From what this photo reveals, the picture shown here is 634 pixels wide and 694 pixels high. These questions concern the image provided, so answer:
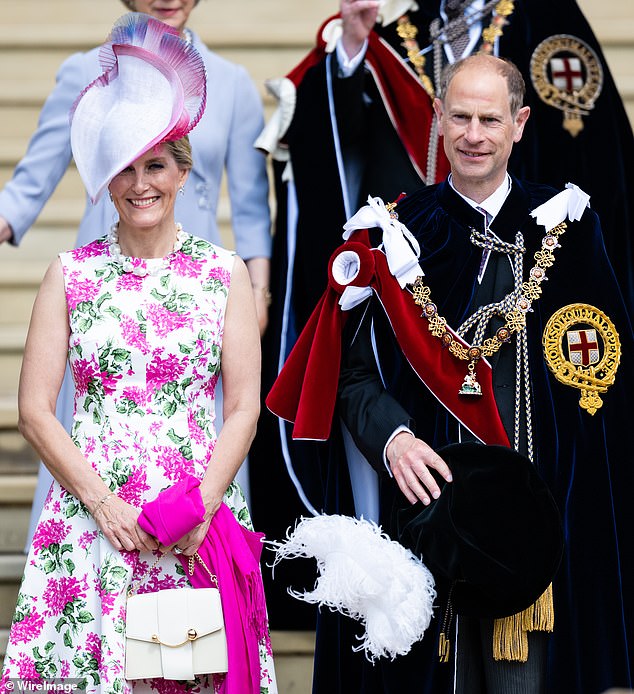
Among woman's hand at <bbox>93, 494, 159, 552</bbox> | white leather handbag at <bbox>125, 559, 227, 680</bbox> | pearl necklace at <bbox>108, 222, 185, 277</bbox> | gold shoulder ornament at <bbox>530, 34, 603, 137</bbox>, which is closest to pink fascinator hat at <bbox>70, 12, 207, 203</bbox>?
pearl necklace at <bbox>108, 222, 185, 277</bbox>

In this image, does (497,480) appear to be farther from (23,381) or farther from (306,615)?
(306,615)

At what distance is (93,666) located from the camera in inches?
143

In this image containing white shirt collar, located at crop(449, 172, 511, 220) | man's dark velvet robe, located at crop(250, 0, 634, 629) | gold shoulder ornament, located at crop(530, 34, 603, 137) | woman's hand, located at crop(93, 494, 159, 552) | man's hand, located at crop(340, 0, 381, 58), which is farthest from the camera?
gold shoulder ornament, located at crop(530, 34, 603, 137)

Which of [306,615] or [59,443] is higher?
[59,443]

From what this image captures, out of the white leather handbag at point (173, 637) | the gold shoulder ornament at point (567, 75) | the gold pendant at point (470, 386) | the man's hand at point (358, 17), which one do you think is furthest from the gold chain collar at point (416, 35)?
the white leather handbag at point (173, 637)

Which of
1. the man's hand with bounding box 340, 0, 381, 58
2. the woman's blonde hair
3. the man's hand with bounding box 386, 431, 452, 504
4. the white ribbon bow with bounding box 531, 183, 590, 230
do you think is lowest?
the man's hand with bounding box 386, 431, 452, 504

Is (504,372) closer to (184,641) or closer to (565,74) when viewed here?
(184,641)

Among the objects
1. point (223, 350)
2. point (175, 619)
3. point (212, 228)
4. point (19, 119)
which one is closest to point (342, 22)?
point (212, 228)

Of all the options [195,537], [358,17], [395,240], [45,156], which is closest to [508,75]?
[395,240]

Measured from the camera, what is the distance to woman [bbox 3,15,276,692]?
3670mm

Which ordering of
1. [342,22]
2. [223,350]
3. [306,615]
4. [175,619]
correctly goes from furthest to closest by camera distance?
[306,615] < [342,22] < [223,350] < [175,619]

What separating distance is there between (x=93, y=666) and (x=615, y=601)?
1318mm

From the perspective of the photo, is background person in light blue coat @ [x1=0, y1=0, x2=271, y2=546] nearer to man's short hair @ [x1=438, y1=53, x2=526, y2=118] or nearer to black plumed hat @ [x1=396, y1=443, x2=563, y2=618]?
man's short hair @ [x1=438, y1=53, x2=526, y2=118]

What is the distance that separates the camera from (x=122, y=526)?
3.65m
